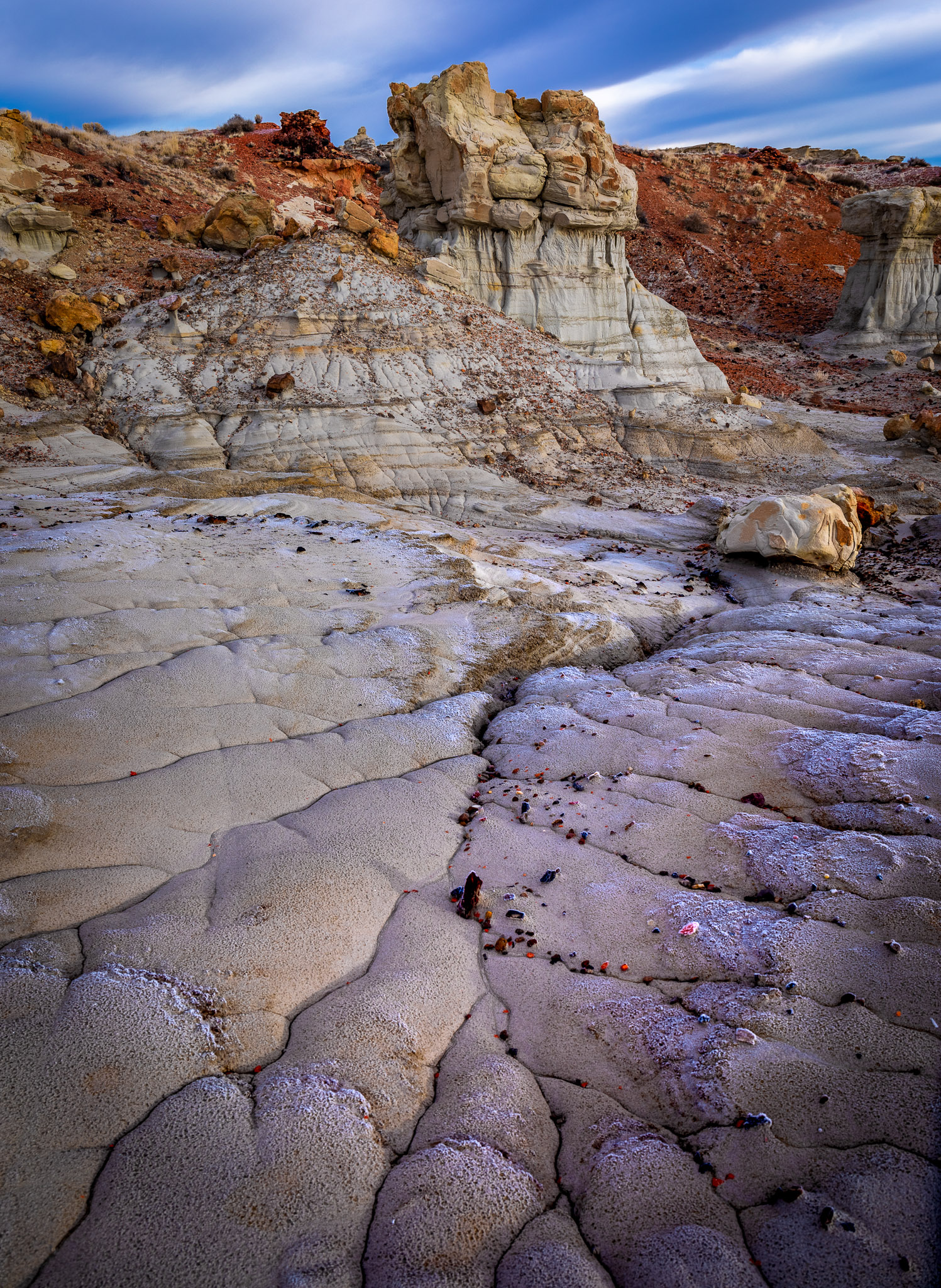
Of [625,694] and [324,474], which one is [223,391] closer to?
[324,474]

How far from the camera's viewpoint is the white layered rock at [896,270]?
21.8 meters

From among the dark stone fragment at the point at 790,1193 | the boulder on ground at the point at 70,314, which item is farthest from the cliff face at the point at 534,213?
the dark stone fragment at the point at 790,1193

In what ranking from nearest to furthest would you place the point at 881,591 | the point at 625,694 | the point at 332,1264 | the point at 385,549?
1. the point at 332,1264
2. the point at 625,694
3. the point at 385,549
4. the point at 881,591

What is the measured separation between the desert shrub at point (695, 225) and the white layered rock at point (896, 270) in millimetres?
9710

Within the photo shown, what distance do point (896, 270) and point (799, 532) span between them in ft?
64.7

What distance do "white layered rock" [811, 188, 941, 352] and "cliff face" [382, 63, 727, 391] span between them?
34.7ft

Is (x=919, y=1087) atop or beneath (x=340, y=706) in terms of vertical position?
beneath

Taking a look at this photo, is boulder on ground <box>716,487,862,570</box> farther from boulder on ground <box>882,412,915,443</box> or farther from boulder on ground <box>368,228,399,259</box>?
boulder on ground <box>368,228,399,259</box>

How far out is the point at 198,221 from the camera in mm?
16578

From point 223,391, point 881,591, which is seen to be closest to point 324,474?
point 223,391

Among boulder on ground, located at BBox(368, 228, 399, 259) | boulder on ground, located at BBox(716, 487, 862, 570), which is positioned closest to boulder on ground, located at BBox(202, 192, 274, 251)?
boulder on ground, located at BBox(368, 228, 399, 259)

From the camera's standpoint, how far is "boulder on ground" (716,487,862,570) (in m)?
9.27

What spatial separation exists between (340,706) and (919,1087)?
13.6 feet

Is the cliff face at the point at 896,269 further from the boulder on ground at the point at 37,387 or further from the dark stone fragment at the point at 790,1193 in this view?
the dark stone fragment at the point at 790,1193
